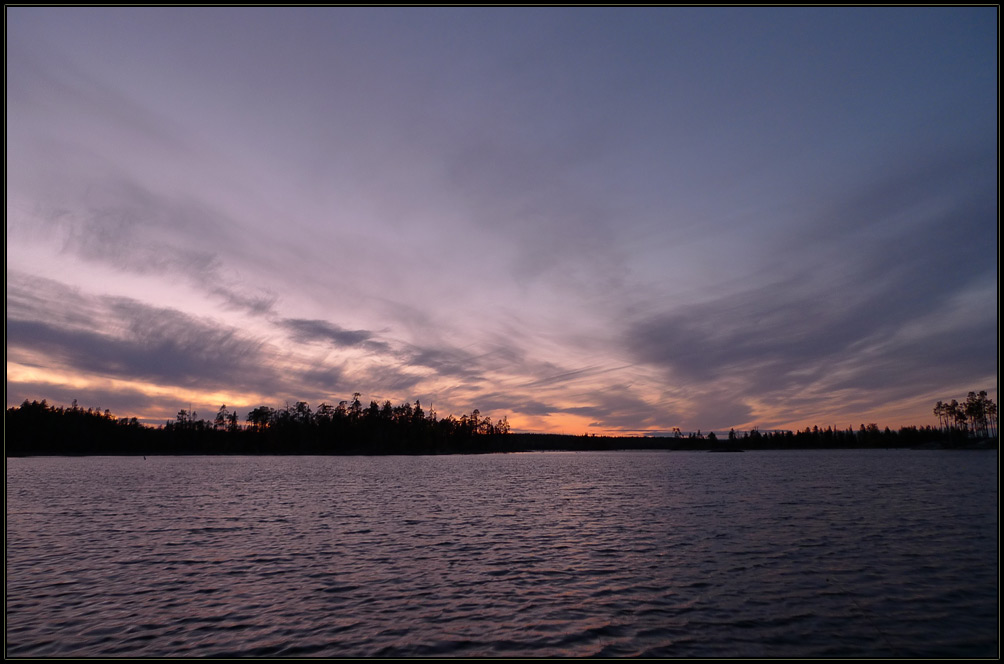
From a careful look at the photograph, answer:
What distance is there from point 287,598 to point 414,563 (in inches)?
345

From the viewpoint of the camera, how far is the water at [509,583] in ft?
65.2

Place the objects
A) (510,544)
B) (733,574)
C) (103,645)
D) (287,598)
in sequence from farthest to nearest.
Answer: (510,544), (733,574), (287,598), (103,645)

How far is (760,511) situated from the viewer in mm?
54000

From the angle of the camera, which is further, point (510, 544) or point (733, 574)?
point (510, 544)

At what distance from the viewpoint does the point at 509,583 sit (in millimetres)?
27500

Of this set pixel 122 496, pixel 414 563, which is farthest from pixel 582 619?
pixel 122 496

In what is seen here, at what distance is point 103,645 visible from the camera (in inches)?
776

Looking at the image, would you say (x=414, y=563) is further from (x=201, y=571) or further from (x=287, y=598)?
(x=201, y=571)

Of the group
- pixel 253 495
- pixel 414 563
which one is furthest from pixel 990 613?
pixel 253 495

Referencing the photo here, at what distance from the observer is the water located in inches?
782

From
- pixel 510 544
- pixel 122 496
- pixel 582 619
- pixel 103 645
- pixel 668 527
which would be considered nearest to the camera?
pixel 103 645

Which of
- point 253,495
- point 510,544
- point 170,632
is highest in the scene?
point 170,632

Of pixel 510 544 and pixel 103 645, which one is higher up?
pixel 103 645

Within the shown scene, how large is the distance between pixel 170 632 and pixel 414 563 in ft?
45.8
